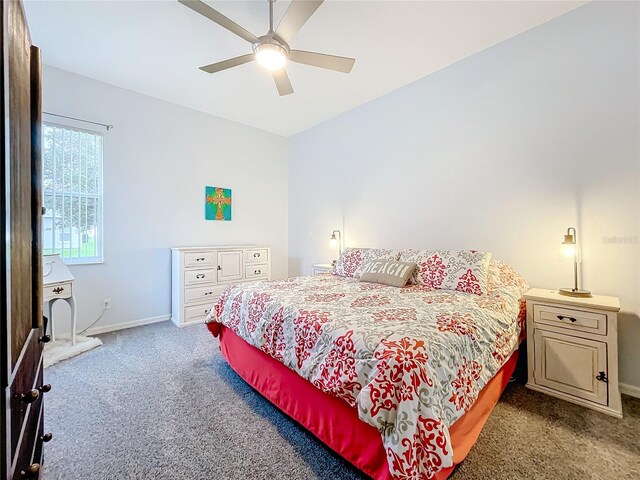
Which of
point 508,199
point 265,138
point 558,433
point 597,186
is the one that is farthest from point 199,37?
point 558,433

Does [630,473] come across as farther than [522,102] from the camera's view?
No

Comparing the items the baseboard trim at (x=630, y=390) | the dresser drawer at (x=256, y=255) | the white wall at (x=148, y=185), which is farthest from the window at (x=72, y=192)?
the baseboard trim at (x=630, y=390)

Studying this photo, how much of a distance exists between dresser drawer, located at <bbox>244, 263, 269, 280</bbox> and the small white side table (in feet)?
6.22

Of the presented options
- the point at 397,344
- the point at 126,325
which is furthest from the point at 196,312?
the point at 397,344

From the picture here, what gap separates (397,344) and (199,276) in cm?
304

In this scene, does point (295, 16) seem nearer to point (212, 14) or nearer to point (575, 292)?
point (212, 14)

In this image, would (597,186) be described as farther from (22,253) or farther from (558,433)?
(22,253)

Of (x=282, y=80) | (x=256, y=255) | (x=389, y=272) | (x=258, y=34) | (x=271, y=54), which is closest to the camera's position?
(x=271, y=54)

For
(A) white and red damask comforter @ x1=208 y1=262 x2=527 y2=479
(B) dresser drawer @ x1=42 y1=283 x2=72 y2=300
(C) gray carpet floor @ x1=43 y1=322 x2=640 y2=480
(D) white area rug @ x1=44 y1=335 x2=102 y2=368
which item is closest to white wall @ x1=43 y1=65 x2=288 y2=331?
(D) white area rug @ x1=44 y1=335 x2=102 y2=368

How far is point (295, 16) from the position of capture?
1803 mm

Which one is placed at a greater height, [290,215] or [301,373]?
[290,215]

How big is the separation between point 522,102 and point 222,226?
3864 mm

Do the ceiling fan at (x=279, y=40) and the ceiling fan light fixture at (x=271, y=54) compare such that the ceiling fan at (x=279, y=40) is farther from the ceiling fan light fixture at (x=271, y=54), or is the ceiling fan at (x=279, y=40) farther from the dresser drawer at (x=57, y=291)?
the dresser drawer at (x=57, y=291)

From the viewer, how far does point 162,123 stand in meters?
3.71
